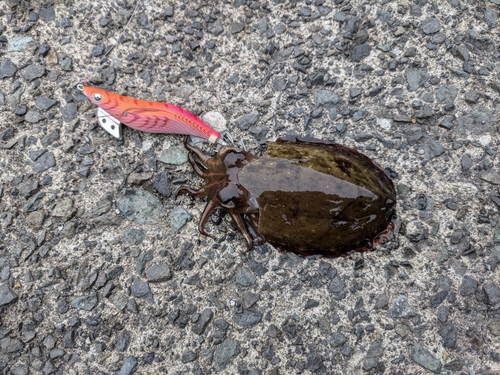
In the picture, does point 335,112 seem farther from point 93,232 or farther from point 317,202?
point 93,232

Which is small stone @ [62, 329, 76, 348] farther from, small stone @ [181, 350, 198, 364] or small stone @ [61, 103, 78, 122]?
small stone @ [61, 103, 78, 122]

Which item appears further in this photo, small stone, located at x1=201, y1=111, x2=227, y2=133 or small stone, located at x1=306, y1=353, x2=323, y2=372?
small stone, located at x1=201, y1=111, x2=227, y2=133

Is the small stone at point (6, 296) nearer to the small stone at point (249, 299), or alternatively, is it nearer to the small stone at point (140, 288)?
the small stone at point (140, 288)

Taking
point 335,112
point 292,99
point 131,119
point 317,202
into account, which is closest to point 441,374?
point 317,202

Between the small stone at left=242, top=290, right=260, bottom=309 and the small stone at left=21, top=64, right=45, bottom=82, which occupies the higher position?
the small stone at left=21, top=64, right=45, bottom=82

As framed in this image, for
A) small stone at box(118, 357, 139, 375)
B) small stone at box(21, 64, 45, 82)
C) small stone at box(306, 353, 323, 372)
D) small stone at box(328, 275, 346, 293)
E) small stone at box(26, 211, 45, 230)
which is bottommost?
small stone at box(118, 357, 139, 375)

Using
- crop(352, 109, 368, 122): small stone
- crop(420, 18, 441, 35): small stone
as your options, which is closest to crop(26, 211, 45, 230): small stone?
crop(352, 109, 368, 122): small stone

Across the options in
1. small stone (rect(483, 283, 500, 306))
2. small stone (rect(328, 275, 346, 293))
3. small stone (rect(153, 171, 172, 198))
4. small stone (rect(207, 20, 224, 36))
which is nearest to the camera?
small stone (rect(483, 283, 500, 306))
